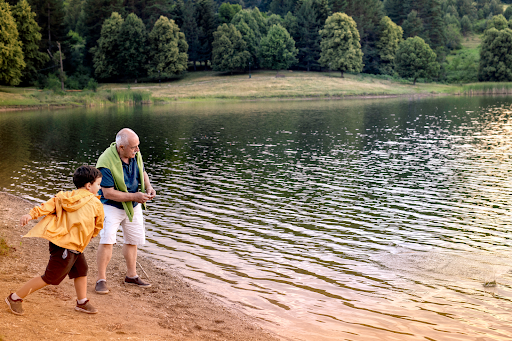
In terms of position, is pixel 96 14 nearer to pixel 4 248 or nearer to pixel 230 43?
pixel 230 43

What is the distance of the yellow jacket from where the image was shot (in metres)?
6.58

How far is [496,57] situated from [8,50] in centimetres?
9177

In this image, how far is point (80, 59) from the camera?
10125 centimetres

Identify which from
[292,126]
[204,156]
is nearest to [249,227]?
[204,156]

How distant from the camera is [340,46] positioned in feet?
357

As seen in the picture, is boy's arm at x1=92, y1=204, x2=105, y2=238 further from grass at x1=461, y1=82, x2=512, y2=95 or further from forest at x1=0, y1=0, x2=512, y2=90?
grass at x1=461, y1=82, x2=512, y2=95

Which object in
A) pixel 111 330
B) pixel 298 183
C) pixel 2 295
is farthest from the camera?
pixel 298 183

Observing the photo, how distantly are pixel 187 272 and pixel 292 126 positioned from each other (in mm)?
34183

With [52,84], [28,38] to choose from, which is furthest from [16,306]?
[28,38]

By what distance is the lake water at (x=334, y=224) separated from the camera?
8438 mm

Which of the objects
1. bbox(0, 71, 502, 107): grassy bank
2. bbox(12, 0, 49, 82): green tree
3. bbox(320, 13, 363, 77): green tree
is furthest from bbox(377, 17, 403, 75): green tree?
bbox(12, 0, 49, 82): green tree

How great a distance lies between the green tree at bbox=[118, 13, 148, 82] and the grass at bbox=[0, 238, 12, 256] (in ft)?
312

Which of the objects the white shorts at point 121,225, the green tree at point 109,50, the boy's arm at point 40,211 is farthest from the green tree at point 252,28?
the boy's arm at point 40,211

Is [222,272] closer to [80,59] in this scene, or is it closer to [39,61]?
[39,61]
